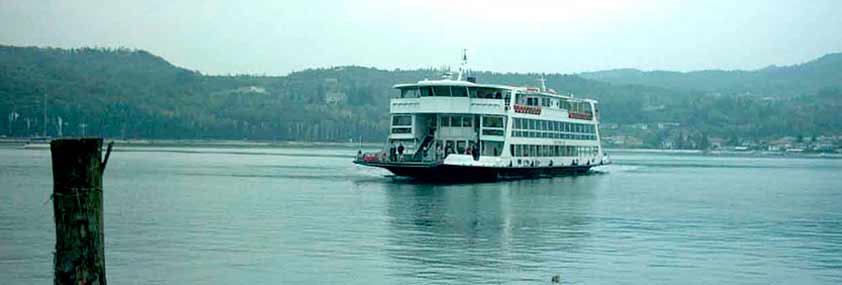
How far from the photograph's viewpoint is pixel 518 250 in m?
30.7

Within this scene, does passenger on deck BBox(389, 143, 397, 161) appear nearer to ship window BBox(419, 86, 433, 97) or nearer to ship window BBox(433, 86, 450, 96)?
ship window BBox(419, 86, 433, 97)

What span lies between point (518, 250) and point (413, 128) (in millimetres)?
29980

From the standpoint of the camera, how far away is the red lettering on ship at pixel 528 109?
63406 millimetres

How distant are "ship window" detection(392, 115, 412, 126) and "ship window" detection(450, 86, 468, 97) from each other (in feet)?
9.65

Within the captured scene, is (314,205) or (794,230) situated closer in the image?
(794,230)

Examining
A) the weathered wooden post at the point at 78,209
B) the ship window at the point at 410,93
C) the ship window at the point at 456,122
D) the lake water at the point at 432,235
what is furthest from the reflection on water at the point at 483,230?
the weathered wooden post at the point at 78,209

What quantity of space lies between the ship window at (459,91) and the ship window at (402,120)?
2.94m

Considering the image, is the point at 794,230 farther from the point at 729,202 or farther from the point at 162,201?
the point at 162,201

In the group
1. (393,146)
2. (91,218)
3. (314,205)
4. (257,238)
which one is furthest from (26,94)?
(91,218)

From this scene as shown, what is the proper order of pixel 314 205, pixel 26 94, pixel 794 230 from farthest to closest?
pixel 26 94
pixel 314 205
pixel 794 230

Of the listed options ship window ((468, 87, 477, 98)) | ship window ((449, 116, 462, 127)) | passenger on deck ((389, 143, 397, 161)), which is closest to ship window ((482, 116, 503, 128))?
ship window ((449, 116, 462, 127))

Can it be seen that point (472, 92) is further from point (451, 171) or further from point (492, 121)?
point (451, 171)

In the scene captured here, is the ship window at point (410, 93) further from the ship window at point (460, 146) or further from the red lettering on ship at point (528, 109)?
the red lettering on ship at point (528, 109)

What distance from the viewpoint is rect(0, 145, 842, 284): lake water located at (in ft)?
84.6
